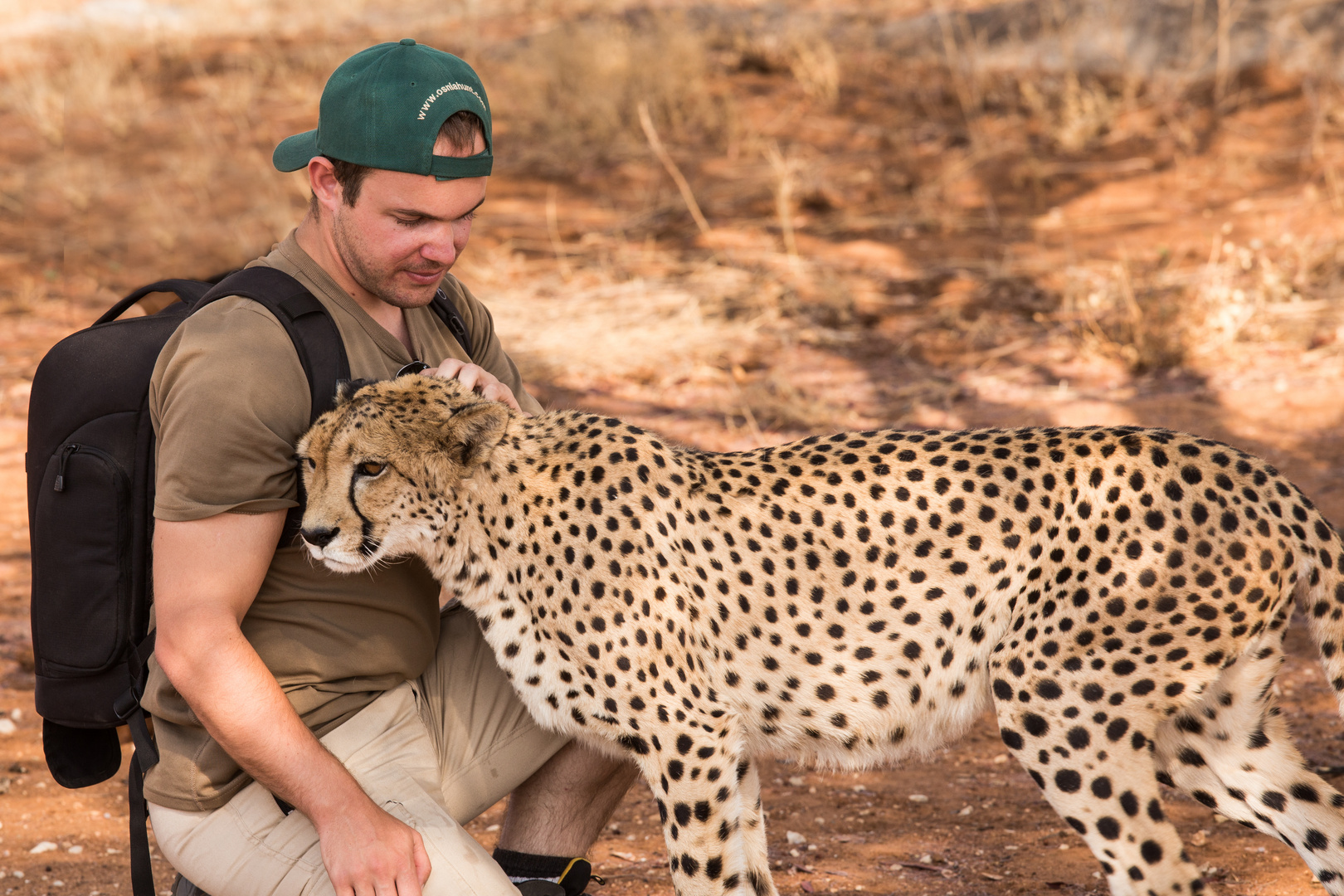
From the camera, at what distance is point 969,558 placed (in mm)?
2949

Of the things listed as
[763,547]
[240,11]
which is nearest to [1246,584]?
[763,547]

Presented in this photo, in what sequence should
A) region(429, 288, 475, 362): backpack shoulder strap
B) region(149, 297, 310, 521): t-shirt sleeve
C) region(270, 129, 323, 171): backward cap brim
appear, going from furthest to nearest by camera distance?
region(429, 288, 475, 362): backpack shoulder strap
region(270, 129, 323, 171): backward cap brim
region(149, 297, 310, 521): t-shirt sleeve

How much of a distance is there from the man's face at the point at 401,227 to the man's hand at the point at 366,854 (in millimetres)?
1182

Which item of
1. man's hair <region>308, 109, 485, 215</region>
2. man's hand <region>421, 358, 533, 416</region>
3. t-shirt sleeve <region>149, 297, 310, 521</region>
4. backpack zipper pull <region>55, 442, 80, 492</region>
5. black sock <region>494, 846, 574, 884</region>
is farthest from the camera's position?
black sock <region>494, 846, 574, 884</region>

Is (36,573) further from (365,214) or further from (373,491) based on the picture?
(365,214)

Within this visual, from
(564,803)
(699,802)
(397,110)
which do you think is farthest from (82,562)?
(699,802)

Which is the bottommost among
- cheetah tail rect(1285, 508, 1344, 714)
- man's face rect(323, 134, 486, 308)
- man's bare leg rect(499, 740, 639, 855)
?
man's bare leg rect(499, 740, 639, 855)

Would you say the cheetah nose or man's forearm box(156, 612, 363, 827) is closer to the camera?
man's forearm box(156, 612, 363, 827)

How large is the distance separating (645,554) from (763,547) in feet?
0.99

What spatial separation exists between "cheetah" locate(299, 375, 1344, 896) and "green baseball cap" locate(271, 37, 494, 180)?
52 centimetres

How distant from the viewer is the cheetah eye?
2891 millimetres

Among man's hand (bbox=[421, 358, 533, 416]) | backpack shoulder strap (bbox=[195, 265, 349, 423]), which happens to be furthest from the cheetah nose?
man's hand (bbox=[421, 358, 533, 416])

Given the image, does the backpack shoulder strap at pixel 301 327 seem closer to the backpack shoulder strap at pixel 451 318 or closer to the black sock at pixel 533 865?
the backpack shoulder strap at pixel 451 318

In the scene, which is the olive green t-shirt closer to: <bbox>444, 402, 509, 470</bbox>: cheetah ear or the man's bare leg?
<bbox>444, 402, 509, 470</bbox>: cheetah ear
